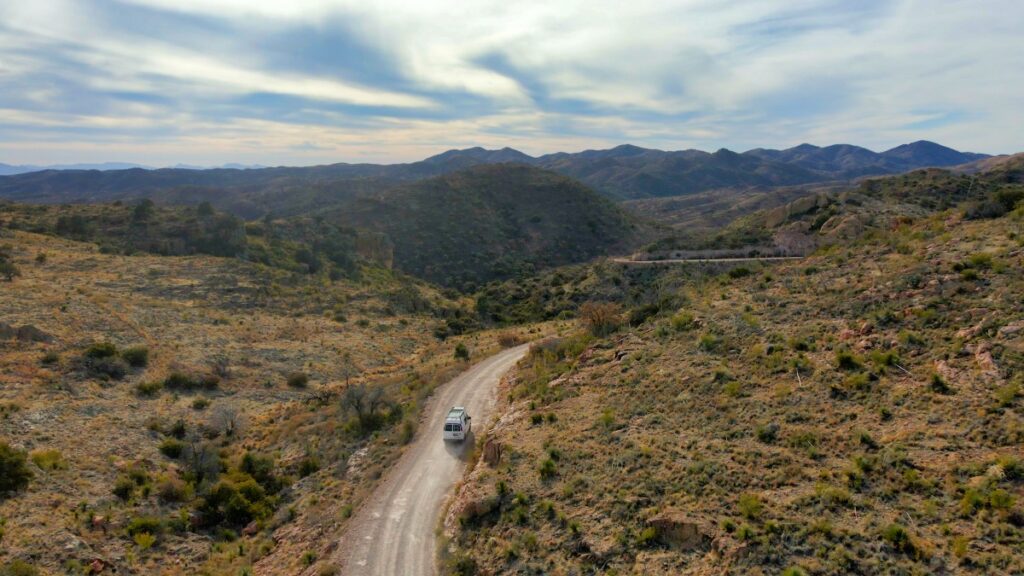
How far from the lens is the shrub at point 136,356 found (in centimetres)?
3056

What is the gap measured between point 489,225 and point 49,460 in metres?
83.6

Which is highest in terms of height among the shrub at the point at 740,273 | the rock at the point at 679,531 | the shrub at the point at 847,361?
the shrub at the point at 740,273

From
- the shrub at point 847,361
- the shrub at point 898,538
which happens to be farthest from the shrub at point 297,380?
the shrub at point 898,538

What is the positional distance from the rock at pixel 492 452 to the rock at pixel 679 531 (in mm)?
6807

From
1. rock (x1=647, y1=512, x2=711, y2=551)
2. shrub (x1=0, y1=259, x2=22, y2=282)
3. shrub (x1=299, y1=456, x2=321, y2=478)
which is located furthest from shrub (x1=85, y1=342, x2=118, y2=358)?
rock (x1=647, y1=512, x2=711, y2=551)

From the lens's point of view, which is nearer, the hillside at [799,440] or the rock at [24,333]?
the hillside at [799,440]

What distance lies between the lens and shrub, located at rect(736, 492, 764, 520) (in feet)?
36.9

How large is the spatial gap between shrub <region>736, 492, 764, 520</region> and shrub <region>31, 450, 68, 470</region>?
76.3 feet

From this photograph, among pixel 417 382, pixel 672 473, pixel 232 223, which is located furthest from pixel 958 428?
pixel 232 223

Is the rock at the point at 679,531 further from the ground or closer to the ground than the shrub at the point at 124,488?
further from the ground

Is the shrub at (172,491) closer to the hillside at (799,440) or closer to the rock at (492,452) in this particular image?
the hillside at (799,440)

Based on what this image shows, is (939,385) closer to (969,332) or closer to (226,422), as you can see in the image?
(969,332)

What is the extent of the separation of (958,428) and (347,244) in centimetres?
7777

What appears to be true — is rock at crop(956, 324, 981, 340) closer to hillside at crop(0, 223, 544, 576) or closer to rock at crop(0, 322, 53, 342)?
hillside at crop(0, 223, 544, 576)
